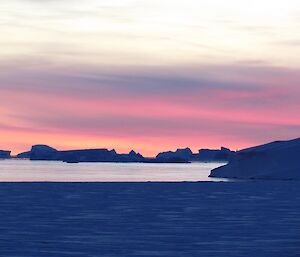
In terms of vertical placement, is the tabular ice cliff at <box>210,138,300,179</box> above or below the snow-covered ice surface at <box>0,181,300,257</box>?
above

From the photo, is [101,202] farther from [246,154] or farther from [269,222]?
[246,154]

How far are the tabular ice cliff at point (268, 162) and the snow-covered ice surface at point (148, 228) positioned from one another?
33.4 m

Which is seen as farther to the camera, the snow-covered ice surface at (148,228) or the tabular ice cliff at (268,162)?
the tabular ice cliff at (268,162)

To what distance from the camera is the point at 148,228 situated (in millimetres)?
21391

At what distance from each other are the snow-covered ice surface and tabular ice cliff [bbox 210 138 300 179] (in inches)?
1314

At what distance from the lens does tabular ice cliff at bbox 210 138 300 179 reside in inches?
2596

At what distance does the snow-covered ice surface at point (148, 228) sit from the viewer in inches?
663

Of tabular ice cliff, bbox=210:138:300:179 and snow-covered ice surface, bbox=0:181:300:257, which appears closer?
snow-covered ice surface, bbox=0:181:300:257

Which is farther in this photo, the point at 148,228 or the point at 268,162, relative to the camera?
the point at 268,162

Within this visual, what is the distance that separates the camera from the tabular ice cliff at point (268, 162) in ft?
216

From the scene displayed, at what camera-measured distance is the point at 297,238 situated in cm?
1908

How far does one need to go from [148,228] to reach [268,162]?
47515mm

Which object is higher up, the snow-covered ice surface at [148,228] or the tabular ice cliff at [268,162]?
the tabular ice cliff at [268,162]

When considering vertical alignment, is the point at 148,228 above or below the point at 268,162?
below
